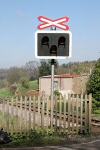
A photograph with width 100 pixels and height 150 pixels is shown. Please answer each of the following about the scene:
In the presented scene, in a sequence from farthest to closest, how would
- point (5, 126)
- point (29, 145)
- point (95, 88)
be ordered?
point (95, 88)
point (5, 126)
point (29, 145)

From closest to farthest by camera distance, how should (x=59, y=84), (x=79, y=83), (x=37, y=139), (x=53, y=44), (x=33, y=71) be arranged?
(x=53, y=44)
(x=37, y=139)
(x=79, y=83)
(x=59, y=84)
(x=33, y=71)

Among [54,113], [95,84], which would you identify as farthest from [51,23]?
[95,84]

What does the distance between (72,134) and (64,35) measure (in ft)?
12.7

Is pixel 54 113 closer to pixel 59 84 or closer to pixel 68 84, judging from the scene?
pixel 68 84

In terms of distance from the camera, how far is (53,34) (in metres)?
10.8

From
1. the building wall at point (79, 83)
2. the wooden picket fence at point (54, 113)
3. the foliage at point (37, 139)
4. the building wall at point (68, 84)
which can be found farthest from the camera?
the building wall at point (68, 84)

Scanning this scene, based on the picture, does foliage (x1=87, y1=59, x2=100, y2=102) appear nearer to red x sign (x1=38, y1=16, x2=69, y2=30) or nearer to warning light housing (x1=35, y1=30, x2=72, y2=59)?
red x sign (x1=38, y1=16, x2=69, y2=30)

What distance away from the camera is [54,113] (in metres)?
13.3

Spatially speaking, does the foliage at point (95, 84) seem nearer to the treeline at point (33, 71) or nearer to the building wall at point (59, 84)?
the building wall at point (59, 84)

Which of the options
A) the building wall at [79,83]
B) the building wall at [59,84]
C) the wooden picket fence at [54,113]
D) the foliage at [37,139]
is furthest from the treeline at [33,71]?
the foliage at [37,139]

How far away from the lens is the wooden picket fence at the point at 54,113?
13266 mm

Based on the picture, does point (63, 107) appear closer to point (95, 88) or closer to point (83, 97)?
point (83, 97)

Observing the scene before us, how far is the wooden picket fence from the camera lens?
13.3m

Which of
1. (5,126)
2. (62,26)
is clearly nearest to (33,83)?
(5,126)
